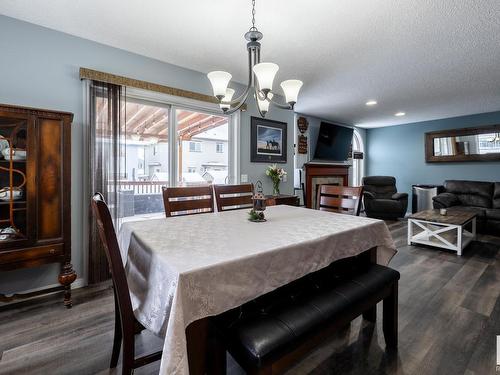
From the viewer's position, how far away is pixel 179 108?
3.11 metres

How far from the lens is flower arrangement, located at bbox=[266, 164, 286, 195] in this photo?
12.5 ft

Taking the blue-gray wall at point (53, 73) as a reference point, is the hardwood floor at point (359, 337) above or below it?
below

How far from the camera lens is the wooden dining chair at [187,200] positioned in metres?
2.02

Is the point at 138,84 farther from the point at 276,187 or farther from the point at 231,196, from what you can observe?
the point at 276,187

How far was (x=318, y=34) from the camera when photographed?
230cm

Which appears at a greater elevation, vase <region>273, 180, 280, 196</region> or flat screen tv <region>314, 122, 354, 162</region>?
flat screen tv <region>314, 122, 354, 162</region>

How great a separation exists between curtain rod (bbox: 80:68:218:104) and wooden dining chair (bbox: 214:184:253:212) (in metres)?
1.35

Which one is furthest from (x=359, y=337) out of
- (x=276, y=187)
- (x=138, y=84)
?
(x=138, y=84)

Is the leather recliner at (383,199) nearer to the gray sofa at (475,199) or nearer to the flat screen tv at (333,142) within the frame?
the gray sofa at (475,199)

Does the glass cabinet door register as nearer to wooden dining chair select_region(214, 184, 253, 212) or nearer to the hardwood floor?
the hardwood floor

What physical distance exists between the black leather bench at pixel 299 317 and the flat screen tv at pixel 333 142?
176 inches

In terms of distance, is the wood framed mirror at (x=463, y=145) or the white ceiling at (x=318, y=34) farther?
the wood framed mirror at (x=463, y=145)

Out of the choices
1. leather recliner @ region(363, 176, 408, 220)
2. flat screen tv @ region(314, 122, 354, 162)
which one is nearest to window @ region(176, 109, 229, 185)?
flat screen tv @ region(314, 122, 354, 162)

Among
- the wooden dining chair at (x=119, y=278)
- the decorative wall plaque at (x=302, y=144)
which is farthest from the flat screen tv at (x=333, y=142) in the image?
the wooden dining chair at (x=119, y=278)
